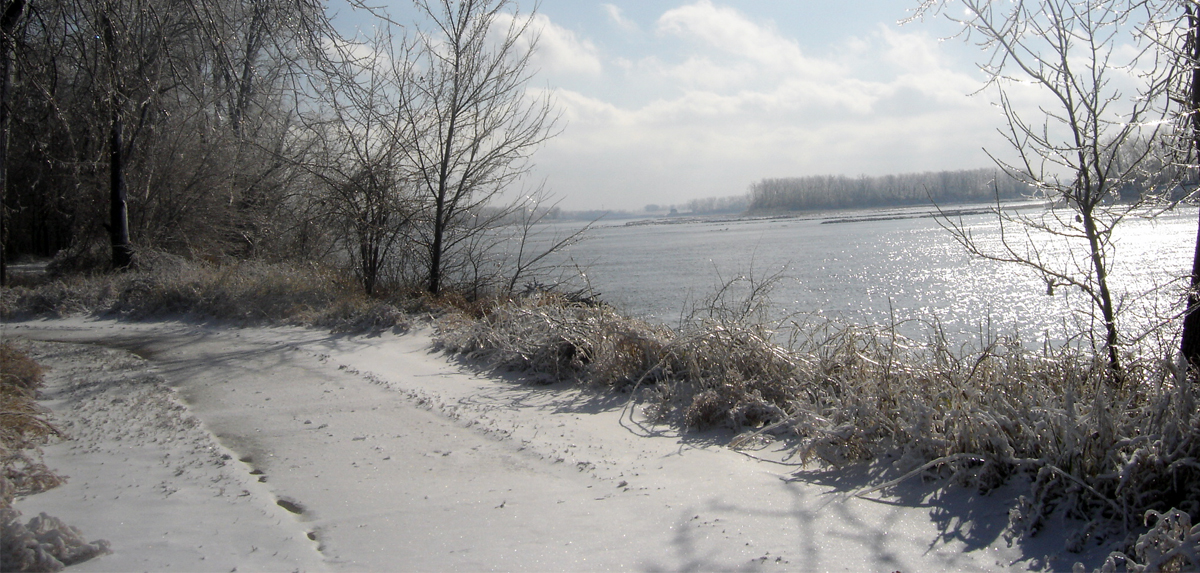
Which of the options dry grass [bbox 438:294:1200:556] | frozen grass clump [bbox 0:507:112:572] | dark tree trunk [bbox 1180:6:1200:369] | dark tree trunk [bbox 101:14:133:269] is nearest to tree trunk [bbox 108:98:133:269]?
dark tree trunk [bbox 101:14:133:269]

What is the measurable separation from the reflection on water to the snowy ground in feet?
7.86

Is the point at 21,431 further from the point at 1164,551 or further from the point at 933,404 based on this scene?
the point at 1164,551

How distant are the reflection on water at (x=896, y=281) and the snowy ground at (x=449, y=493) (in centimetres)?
240

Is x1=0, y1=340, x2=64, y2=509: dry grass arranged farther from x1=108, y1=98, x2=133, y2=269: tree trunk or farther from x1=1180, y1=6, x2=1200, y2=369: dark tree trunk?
x1=108, y1=98, x2=133, y2=269: tree trunk

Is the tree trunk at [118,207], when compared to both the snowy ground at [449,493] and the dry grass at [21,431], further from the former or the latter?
the snowy ground at [449,493]

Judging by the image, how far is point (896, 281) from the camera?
18.5 m

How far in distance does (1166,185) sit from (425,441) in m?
4.99

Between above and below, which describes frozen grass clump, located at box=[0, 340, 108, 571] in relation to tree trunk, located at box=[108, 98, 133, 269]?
below

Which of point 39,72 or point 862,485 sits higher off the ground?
point 39,72

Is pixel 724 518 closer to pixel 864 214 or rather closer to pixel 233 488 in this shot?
pixel 233 488

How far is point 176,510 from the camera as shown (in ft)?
11.6

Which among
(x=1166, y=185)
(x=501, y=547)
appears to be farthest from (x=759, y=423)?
(x=1166, y=185)

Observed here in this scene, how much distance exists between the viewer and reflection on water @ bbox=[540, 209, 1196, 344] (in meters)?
11.9

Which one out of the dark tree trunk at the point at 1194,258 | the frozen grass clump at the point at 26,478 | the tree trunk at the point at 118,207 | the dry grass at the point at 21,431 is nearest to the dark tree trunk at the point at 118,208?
the tree trunk at the point at 118,207
